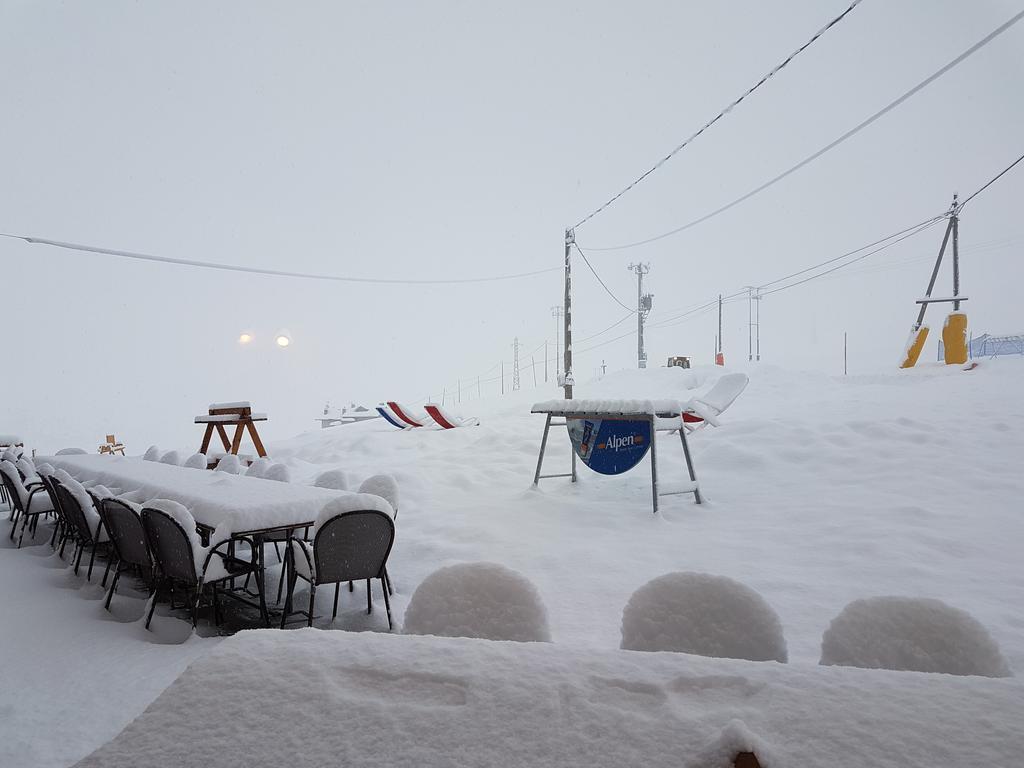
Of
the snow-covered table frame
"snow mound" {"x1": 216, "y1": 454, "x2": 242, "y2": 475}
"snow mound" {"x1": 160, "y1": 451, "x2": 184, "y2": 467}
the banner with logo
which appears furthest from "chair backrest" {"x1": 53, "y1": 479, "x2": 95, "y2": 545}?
the banner with logo

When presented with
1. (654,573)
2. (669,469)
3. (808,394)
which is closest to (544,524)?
(654,573)

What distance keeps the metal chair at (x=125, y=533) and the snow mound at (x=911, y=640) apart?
3.74 m

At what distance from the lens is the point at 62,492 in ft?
15.6

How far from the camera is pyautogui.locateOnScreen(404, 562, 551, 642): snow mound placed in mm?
1846

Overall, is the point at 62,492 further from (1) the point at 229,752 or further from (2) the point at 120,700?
(1) the point at 229,752

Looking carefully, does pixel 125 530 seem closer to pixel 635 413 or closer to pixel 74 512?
pixel 74 512

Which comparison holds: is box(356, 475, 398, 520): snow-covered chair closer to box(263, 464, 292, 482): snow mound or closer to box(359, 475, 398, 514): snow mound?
box(359, 475, 398, 514): snow mound

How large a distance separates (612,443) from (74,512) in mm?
5143

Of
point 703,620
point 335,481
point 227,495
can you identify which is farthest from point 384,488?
point 703,620

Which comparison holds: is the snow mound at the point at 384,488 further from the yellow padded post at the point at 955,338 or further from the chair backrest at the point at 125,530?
the yellow padded post at the point at 955,338

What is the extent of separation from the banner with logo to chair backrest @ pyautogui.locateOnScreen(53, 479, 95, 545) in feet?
15.9

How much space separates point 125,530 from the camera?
371 cm

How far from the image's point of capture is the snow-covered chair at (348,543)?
325 cm

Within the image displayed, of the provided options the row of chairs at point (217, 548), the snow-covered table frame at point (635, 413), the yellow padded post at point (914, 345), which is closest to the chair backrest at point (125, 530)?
the row of chairs at point (217, 548)
